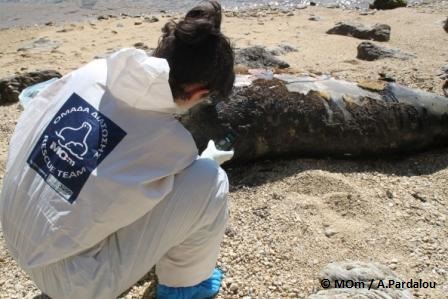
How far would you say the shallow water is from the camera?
32.6 feet

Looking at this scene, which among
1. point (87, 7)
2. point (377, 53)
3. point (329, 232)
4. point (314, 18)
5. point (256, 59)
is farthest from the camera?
point (87, 7)

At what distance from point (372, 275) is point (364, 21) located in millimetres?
6643

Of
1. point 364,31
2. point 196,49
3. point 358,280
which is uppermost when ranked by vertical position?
point 196,49

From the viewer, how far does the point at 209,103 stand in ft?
10.3

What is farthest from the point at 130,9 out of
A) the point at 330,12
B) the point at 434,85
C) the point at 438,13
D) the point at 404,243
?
the point at 404,243

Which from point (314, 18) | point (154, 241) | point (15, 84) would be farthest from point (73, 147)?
point (314, 18)

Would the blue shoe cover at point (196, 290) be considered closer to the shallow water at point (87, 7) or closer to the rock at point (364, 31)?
the rock at point (364, 31)

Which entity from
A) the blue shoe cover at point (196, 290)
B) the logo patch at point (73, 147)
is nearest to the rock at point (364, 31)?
the blue shoe cover at point (196, 290)

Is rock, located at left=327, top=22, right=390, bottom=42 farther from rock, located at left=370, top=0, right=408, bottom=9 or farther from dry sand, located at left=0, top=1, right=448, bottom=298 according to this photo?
rock, located at left=370, top=0, right=408, bottom=9

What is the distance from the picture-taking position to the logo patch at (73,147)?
172 cm

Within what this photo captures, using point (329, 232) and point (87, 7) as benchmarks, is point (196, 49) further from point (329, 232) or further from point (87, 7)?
point (87, 7)

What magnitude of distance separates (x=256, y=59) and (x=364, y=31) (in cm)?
247

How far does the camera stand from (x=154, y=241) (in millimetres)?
1863

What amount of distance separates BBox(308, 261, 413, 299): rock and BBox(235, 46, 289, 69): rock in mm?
2721
